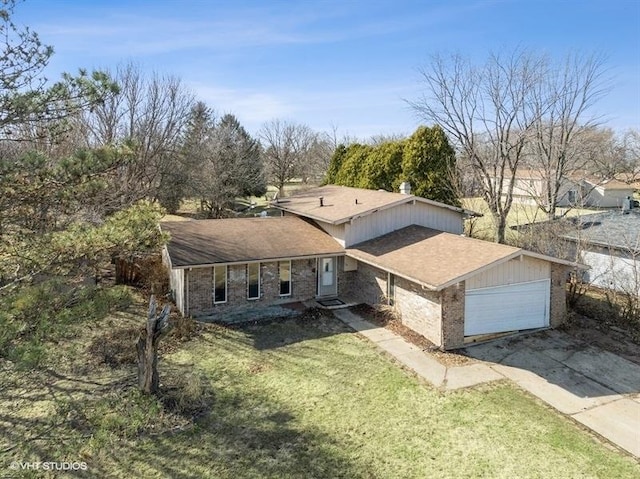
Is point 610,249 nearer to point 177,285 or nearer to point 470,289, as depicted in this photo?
point 470,289

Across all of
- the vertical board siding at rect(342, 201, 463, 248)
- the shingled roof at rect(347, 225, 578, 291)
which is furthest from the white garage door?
the vertical board siding at rect(342, 201, 463, 248)

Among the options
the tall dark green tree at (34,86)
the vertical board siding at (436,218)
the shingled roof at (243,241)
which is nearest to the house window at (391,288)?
the shingled roof at (243,241)

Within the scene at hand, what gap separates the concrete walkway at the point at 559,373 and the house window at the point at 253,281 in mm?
4619

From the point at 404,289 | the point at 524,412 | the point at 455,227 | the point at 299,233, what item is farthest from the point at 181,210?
the point at 524,412

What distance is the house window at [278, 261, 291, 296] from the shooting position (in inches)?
697

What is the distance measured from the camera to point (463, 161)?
101 ft

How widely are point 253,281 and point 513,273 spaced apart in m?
9.56

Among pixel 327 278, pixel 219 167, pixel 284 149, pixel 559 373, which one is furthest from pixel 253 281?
pixel 284 149

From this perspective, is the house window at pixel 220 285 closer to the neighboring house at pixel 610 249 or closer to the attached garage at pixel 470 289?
the attached garage at pixel 470 289

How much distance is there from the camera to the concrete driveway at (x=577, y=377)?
9798 millimetres

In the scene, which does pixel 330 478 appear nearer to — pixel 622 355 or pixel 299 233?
pixel 622 355

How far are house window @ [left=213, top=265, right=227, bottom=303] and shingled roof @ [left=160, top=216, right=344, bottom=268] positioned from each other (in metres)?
0.64

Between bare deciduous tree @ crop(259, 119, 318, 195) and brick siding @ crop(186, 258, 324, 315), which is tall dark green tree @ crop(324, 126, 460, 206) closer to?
brick siding @ crop(186, 258, 324, 315)

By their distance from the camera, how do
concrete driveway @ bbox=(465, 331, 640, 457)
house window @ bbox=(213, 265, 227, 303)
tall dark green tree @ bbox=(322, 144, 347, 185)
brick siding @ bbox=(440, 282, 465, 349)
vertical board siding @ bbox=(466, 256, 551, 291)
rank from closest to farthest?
1. concrete driveway @ bbox=(465, 331, 640, 457)
2. brick siding @ bbox=(440, 282, 465, 349)
3. vertical board siding @ bbox=(466, 256, 551, 291)
4. house window @ bbox=(213, 265, 227, 303)
5. tall dark green tree @ bbox=(322, 144, 347, 185)
